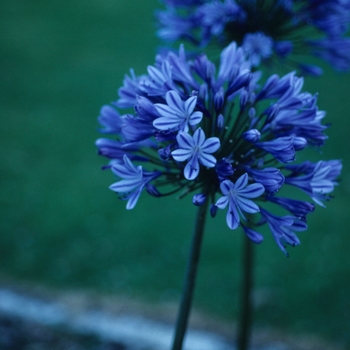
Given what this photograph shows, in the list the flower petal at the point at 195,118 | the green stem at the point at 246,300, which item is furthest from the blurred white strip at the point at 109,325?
the flower petal at the point at 195,118

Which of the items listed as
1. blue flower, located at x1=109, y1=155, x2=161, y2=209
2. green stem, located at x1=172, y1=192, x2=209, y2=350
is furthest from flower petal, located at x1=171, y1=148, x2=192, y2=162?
green stem, located at x1=172, y1=192, x2=209, y2=350

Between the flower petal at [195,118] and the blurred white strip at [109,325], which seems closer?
the flower petal at [195,118]

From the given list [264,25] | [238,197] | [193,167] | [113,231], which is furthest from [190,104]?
[113,231]

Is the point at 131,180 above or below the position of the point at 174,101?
below

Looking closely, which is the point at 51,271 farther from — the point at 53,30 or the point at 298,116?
the point at 53,30

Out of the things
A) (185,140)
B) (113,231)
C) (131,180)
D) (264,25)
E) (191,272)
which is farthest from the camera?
(113,231)

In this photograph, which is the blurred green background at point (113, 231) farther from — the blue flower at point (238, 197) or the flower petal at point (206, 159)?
the flower petal at point (206, 159)

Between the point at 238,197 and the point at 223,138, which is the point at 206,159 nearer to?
the point at 238,197
